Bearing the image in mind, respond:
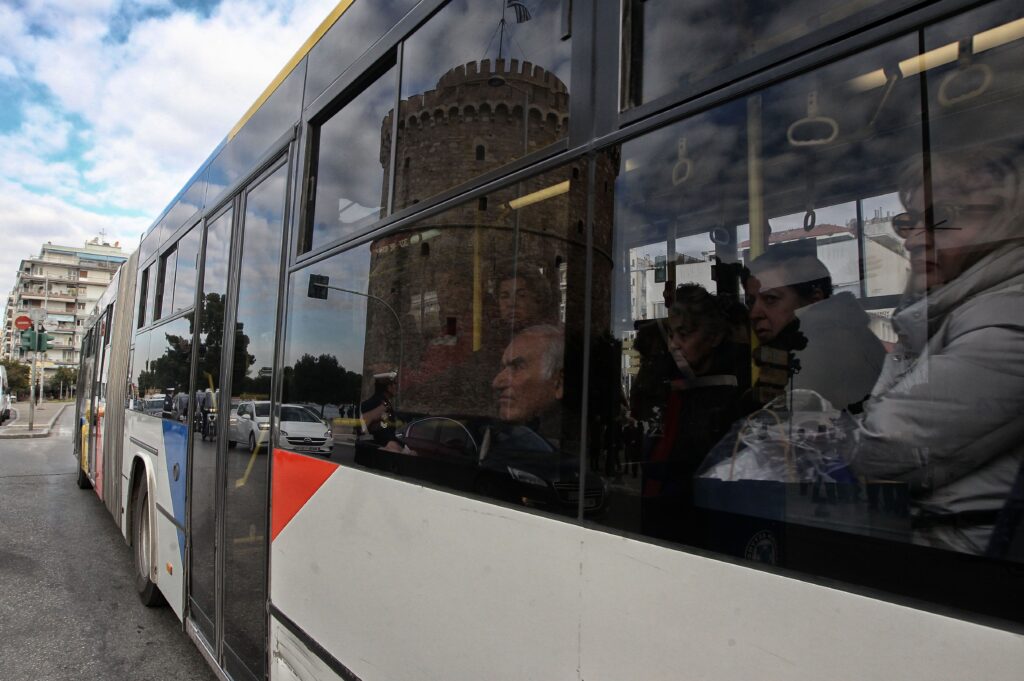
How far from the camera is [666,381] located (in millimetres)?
1458


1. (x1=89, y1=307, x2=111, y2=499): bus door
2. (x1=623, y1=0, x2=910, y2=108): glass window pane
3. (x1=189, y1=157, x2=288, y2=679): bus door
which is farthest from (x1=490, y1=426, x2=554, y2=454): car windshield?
(x1=89, y1=307, x2=111, y2=499): bus door

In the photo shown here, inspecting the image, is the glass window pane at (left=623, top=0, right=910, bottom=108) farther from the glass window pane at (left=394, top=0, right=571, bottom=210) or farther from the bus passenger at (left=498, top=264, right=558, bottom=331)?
the bus passenger at (left=498, top=264, right=558, bottom=331)

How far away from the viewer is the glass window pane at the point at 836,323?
1.03m

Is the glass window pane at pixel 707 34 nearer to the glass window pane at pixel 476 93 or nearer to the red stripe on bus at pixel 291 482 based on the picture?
the glass window pane at pixel 476 93

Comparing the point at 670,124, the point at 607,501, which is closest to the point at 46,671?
the point at 607,501

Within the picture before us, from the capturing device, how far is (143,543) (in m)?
5.87

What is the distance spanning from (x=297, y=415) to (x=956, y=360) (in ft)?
8.19

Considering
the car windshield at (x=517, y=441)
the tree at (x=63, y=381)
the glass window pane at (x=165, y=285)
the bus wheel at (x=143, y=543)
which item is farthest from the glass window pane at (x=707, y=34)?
the tree at (x=63, y=381)

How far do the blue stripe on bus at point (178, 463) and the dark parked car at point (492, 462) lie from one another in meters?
2.70

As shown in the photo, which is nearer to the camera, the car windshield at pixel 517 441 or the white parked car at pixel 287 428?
the car windshield at pixel 517 441

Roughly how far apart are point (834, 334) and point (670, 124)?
0.57 m

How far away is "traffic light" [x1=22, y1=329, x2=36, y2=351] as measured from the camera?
20.7 m

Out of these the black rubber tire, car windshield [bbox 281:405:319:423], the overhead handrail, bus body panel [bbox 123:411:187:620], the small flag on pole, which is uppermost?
the small flag on pole

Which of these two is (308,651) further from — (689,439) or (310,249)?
(689,439)
